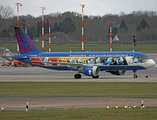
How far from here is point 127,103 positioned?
23.8 m

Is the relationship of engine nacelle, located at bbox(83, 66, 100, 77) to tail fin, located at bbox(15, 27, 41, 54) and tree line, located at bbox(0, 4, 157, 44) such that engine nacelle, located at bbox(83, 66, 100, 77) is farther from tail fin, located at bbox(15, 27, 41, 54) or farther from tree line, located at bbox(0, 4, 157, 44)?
tree line, located at bbox(0, 4, 157, 44)

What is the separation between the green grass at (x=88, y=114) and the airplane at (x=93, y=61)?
24.8 meters

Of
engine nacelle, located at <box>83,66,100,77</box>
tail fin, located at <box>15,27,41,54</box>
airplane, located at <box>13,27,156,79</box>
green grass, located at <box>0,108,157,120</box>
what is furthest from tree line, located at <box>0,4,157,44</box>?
green grass, located at <box>0,108,157,120</box>

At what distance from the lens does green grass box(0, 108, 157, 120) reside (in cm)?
1816

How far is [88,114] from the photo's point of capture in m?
19.3

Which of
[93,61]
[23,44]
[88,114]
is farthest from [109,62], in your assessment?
[88,114]

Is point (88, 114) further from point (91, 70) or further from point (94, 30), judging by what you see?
point (94, 30)

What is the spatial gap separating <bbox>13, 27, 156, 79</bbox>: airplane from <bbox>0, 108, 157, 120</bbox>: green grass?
2483 centimetres

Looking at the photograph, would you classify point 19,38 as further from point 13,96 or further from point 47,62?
point 13,96

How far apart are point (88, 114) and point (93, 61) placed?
90.9ft

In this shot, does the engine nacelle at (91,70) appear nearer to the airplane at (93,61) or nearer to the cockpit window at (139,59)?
the airplane at (93,61)

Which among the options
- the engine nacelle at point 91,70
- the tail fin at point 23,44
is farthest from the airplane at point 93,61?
the tail fin at point 23,44

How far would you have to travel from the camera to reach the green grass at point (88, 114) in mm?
18156

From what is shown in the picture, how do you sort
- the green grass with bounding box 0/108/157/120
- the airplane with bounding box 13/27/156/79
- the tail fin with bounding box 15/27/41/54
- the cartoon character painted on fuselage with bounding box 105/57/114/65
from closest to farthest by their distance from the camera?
the green grass with bounding box 0/108/157/120, the airplane with bounding box 13/27/156/79, the cartoon character painted on fuselage with bounding box 105/57/114/65, the tail fin with bounding box 15/27/41/54
